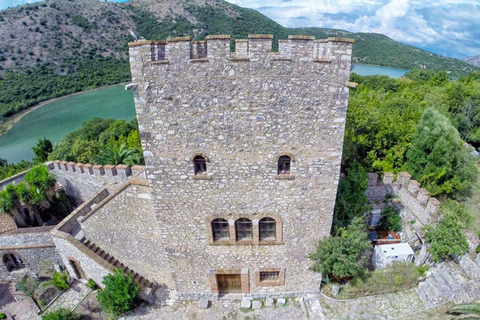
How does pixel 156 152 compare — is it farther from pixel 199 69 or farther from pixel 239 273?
pixel 239 273

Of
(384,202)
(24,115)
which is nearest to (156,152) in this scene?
(384,202)

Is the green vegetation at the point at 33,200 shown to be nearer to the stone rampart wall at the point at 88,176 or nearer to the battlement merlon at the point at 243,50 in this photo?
the stone rampart wall at the point at 88,176

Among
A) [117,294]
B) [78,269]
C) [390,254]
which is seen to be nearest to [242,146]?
[117,294]

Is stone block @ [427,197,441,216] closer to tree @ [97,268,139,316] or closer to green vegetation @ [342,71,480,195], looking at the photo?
green vegetation @ [342,71,480,195]

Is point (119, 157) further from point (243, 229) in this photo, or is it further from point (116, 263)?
point (243, 229)

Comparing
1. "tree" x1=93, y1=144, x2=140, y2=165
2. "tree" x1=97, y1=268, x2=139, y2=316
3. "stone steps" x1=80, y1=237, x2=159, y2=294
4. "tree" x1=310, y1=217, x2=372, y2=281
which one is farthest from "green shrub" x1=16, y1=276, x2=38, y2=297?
"tree" x1=310, y1=217, x2=372, y2=281

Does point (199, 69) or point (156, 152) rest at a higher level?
point (199, 69)
